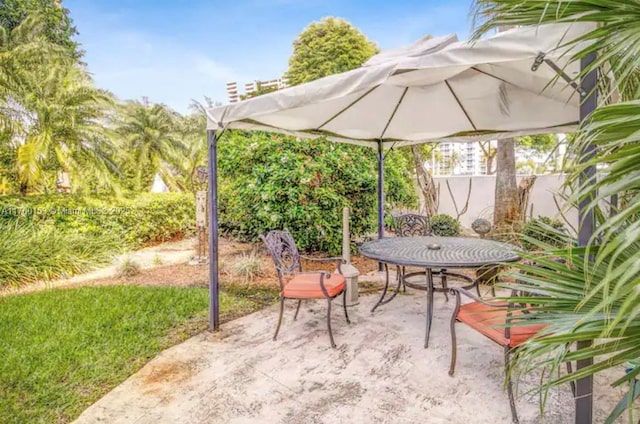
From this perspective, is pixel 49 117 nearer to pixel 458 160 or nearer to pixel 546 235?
pixel 546 235

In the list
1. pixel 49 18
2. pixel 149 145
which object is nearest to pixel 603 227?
pixel 149 145

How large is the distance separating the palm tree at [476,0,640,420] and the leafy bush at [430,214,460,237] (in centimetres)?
574

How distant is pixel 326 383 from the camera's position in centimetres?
266

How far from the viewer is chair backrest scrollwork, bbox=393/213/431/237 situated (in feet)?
18.7

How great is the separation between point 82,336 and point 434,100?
4.48 metres

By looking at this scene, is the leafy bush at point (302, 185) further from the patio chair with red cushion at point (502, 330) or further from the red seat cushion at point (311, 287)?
the patio chair with red cushion at point (502, 330)

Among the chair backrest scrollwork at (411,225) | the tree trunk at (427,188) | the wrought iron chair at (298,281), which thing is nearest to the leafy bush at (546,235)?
the wrought iron chair at (298,281)

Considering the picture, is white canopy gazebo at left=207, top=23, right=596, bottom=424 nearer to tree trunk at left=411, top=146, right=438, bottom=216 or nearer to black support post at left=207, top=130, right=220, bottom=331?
black support post at left=207, top=130, right=220, bottom=331

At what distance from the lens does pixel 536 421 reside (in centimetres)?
221

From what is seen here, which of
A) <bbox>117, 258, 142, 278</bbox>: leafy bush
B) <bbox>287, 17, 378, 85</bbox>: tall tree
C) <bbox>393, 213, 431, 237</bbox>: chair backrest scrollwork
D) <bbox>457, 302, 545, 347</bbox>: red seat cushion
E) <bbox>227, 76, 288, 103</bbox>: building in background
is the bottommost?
<bbox>117, 258, 142, 278</bbox>: leafy bush

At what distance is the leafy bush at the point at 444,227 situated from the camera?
7.29 metres

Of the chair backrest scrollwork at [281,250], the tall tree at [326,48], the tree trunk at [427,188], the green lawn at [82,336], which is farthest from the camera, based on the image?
the tall tree at [326,48]

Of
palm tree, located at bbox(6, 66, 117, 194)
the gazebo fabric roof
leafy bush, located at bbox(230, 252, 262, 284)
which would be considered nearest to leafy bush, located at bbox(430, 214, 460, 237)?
the gazebo fabric roof

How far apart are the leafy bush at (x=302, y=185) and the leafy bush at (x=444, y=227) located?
3.39 ft
